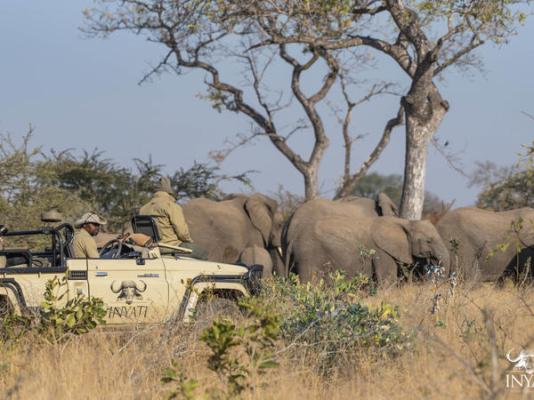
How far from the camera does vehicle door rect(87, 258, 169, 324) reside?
921 cm

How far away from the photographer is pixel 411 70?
21.1 meters

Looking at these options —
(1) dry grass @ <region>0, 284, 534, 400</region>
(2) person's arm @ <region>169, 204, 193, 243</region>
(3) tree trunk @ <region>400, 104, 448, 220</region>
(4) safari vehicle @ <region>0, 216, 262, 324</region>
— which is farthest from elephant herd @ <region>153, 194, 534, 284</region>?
(1) dry grass @ <region>0, 284, 534, 400</region>

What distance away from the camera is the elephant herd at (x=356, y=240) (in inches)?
718

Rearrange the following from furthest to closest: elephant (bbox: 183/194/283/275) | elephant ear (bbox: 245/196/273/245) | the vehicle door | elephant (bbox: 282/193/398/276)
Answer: elephant ear (bbox: 245/196/273/245) → elephant (bbox: 183/194/283/275) → elephant (bbox: 282/193/398/276) → the vehicle door

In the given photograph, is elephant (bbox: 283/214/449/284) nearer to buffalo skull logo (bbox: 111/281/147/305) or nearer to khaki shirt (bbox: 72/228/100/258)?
khaki shirt (bbox: 72/228/100/258)

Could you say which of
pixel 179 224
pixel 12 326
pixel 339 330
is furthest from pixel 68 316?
pixel 179 224

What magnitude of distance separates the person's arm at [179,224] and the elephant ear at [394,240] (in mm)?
6509

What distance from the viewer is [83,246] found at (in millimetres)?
9820

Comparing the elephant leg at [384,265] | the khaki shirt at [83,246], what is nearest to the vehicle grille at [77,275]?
the khaki shirt at [83,246]

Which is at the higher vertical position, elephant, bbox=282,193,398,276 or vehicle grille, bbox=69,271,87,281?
elephant, bbox=282,193,398,276

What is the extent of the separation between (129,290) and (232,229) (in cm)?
1112

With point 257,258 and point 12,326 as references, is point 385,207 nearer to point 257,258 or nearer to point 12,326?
point 257,258

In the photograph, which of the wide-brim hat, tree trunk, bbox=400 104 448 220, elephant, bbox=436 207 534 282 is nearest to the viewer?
the wide-brim hat

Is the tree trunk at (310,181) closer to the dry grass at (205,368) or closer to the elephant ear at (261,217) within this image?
the elephant ear at (261,217)
